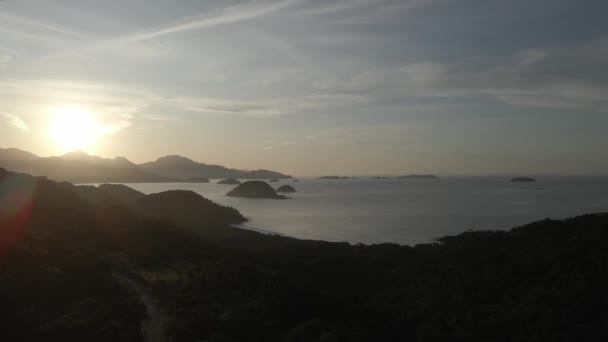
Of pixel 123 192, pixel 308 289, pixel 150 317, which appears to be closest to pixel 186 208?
pixel 123 192

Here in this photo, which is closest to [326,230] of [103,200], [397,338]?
[103,200]

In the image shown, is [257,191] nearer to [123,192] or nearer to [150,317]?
[123,192]

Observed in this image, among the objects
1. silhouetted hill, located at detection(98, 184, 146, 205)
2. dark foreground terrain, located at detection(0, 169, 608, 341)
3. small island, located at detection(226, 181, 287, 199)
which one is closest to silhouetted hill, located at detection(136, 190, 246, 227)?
silhouetted hill, located at detection(98, 184, 146, 205)

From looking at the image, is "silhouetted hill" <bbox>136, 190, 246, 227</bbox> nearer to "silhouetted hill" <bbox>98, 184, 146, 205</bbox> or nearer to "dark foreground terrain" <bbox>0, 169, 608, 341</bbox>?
"silhouetted hill" <bbox>98, 184, 146, 205</bbox>

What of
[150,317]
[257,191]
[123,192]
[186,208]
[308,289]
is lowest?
[150,317]

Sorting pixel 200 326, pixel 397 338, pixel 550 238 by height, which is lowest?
pixel 397 338

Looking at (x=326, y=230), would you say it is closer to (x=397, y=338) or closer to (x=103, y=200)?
(x=103, y=200)

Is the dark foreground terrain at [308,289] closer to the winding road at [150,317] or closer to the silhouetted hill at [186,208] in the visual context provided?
the winding road at [150,317]
